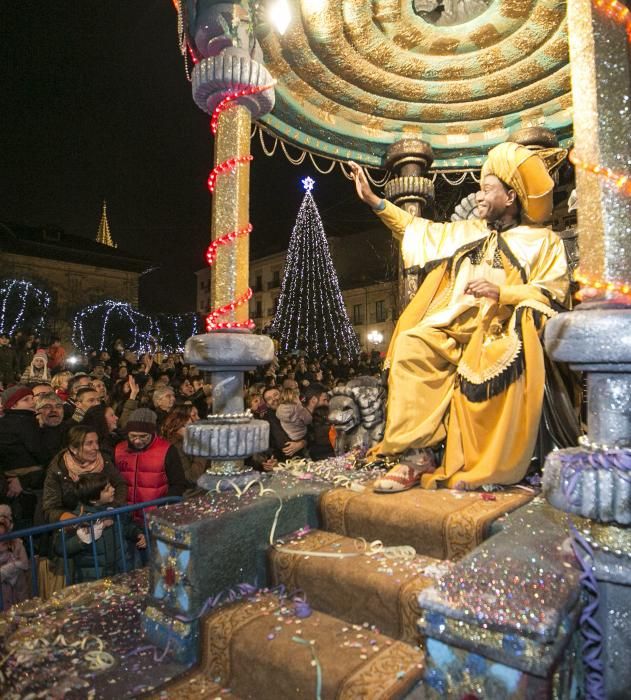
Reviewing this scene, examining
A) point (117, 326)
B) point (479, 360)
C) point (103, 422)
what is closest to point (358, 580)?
point (479, 360)

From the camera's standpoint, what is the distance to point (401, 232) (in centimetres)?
462

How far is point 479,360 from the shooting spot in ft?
11.5

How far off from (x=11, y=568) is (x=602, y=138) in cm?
437

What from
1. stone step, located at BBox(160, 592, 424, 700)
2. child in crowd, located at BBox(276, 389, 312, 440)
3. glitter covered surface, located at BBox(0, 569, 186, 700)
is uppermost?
child in crowd, located at BBox(276, 389, 312, 440)

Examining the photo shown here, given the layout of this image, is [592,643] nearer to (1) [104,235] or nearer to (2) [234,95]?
(2) [234,95]

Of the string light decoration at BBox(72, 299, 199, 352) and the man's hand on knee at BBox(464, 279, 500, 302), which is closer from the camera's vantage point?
the man's hand on knee at BBox(464, 279, 500, 302)

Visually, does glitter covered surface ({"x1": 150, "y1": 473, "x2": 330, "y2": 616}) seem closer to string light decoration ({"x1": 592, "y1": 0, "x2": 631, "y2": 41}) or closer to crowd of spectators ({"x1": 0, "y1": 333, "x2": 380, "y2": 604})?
crowd of spectators ({"x1": 0, "y1": 333, "x2": 380, "y2": 604})

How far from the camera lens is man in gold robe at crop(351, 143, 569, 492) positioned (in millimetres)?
3248

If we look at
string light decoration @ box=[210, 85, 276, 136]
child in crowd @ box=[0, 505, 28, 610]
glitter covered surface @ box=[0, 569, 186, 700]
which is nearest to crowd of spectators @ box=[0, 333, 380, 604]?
child in crowd @ box=[0, 505, 28, 610]

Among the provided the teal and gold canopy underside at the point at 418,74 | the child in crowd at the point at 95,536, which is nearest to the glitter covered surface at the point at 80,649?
the child in crowd at the point at 95,536

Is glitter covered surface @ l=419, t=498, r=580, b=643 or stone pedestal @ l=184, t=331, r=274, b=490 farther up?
stone pedestal @ l=184, t=331, r=274, b=490

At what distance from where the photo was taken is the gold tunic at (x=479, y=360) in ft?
10.6

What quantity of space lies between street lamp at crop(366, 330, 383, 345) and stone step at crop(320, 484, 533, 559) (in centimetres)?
3369

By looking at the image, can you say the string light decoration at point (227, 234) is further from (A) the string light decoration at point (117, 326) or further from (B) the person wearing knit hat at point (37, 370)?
(A) the string light decoration at point (117, 326)
